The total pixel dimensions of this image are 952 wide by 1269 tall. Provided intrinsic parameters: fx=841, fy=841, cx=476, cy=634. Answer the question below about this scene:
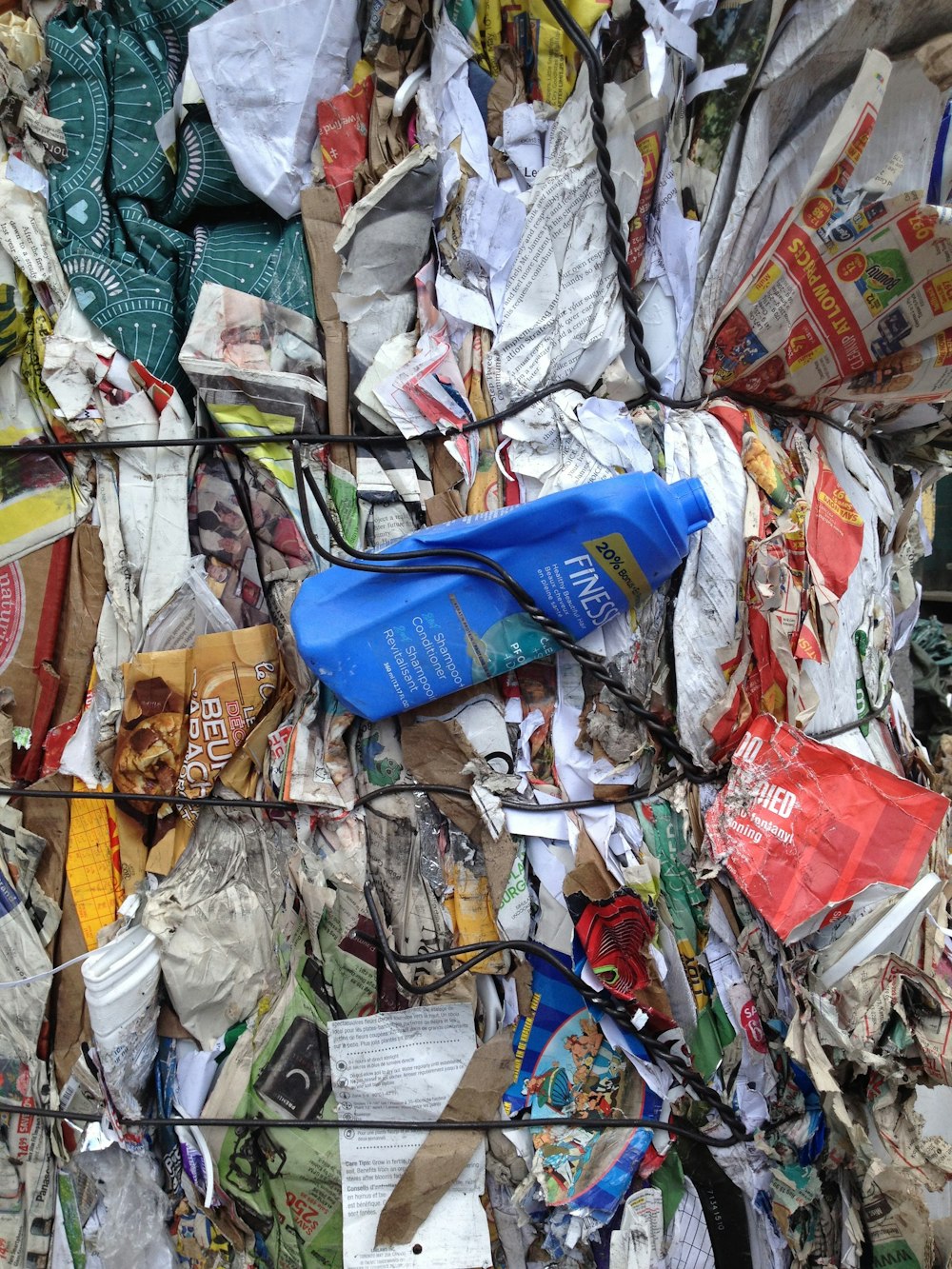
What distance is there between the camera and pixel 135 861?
3.37 ft

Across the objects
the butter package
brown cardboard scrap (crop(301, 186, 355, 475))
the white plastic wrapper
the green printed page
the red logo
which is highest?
the white plastic wrapper

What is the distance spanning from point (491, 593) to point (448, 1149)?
0.63 meters

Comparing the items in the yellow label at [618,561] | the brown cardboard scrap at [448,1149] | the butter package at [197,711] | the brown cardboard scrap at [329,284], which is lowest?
the brown cardboard scrap at [448,1149]

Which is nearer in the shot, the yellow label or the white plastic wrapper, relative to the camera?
the yellow label

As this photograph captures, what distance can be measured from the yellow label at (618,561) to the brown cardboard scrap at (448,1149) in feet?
1.77

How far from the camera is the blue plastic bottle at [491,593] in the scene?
857mm

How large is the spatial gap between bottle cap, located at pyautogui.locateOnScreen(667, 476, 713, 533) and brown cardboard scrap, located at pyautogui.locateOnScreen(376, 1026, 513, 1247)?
0.62 metres

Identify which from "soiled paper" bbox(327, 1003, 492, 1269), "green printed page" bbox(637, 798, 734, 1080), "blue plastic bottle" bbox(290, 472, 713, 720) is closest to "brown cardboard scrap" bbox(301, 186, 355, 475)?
→ "blue plastic bottle" bbox(290, 472, 713, 720)

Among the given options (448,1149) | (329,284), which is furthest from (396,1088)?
(329,284)

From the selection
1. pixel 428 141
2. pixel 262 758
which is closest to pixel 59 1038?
pixel 262 758

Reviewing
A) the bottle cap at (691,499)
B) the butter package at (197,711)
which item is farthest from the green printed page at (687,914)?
the butter package at (197,711)

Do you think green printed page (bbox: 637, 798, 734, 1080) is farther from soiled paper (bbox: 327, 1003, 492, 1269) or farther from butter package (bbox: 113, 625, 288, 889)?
butter package (bbox: 113, 625, 288, 889)

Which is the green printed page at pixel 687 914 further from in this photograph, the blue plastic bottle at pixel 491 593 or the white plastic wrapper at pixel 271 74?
the white plastic wrapper at pixel 271 74

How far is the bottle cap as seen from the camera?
0.88 meters
